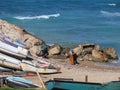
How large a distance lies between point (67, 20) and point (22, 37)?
25578mm

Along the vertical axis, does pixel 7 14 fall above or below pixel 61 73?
above

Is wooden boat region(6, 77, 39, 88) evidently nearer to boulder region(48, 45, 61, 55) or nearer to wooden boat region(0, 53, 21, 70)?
wooden boat region(0, 53, 21, 70)

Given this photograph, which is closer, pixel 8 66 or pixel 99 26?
pixel 8 66

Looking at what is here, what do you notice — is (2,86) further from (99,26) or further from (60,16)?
(60,16)

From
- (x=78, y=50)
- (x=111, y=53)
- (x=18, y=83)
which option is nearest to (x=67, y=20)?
(x=78, y=50)

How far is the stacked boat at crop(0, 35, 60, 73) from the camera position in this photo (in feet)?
132

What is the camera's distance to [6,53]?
42.2 metres

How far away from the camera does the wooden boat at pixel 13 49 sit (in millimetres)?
42219

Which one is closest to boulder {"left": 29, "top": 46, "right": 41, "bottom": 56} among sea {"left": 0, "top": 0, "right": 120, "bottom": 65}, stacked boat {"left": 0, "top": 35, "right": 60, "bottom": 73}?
stacked boat {"left": 0, "top": 35, "right": 60, "bottom": 73}

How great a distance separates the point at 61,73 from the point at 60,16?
132ft

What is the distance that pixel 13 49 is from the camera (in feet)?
139

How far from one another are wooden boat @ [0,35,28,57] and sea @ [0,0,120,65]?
35.4 ft

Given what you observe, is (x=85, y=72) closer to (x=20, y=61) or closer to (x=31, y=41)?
(x=20, y=61)

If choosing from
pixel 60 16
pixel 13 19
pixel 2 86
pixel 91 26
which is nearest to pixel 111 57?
pixel 2 86
